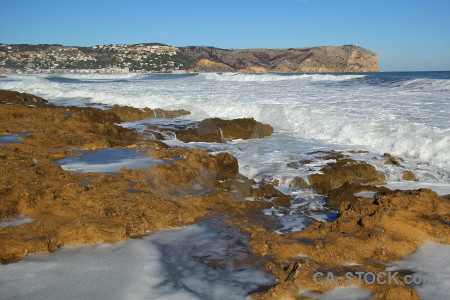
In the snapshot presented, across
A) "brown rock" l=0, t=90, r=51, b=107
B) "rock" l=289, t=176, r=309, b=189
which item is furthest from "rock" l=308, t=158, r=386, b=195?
"brown rock" l=0, t=90, r=51, b=107

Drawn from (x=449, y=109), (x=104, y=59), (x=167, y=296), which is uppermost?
(x=104, y=59)

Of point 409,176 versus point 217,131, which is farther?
point 217,131

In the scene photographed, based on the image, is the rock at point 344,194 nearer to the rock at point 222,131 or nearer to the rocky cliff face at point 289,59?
the rock at point 222,131

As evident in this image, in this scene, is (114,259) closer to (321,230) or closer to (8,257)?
(8,257)

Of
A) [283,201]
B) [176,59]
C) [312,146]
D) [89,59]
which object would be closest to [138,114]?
[312,146]

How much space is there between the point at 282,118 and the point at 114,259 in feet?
32.7

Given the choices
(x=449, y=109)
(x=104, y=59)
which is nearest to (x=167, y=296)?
(x=449, y=109)

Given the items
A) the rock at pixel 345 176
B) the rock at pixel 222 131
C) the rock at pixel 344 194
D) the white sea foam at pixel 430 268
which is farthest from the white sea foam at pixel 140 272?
the rock at pixel 222 131

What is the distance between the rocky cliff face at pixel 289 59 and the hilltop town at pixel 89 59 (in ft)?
21.7

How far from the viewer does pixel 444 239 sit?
11.1 feet

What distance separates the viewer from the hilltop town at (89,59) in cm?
7762

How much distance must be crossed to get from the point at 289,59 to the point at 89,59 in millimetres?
49040

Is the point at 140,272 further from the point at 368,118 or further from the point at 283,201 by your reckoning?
the point at 368,118

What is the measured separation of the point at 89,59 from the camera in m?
85.7
